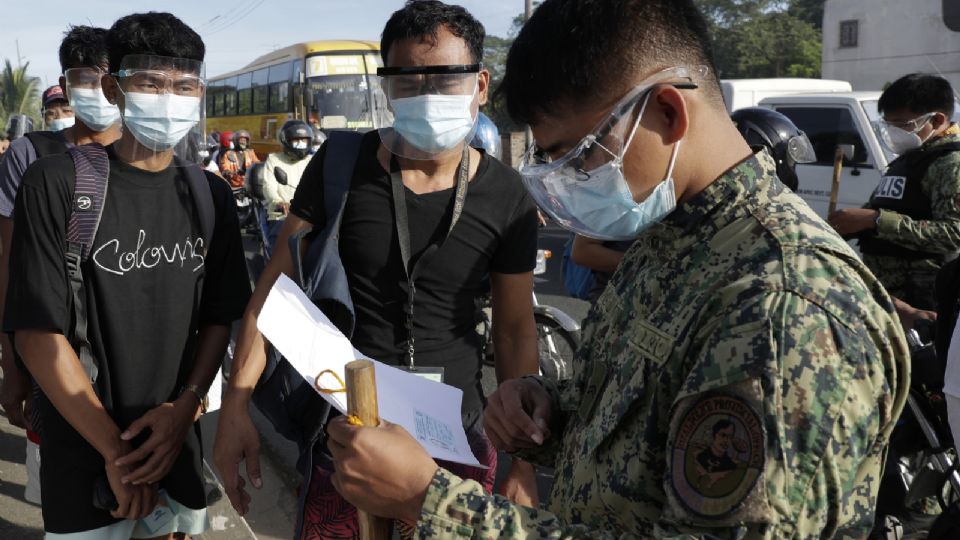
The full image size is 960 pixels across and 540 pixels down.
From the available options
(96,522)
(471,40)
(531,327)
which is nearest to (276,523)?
(96,522)

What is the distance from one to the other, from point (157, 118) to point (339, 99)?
1402cm

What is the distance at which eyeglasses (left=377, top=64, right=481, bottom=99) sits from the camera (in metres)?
2.31

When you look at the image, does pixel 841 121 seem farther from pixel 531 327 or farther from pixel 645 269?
pixel 645 269

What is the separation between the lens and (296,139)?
7340 mm

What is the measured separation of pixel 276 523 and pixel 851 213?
304 cm

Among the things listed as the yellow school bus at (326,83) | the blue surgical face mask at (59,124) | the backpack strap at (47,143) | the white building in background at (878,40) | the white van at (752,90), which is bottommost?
the backpack strap at (47,143)

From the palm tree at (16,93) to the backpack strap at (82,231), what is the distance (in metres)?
27.6

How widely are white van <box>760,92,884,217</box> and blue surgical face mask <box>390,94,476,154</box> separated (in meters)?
6.56

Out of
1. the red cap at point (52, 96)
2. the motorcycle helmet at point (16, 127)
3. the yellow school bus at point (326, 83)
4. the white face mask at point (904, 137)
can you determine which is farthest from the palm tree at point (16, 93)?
the white face mask at point (904, 137)

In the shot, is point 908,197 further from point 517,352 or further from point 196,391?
point 196,391

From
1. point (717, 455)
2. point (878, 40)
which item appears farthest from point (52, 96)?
point (878, 40)

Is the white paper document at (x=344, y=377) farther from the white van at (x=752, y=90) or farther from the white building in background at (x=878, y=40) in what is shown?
the white building in background at (x=878, y=40)

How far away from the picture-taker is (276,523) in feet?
12.0

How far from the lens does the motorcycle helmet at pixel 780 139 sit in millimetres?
3262
